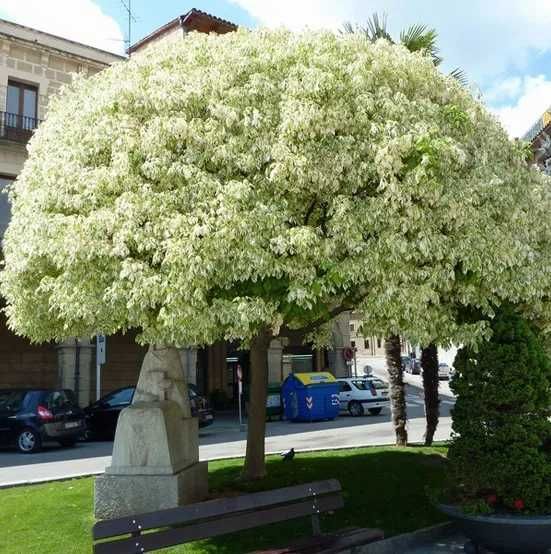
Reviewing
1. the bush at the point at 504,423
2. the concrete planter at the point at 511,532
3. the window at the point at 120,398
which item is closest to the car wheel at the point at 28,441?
the window at the point at 120,398

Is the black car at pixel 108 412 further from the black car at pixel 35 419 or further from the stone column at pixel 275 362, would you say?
the stone column at pixel 275 362

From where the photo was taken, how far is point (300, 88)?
20.4ft

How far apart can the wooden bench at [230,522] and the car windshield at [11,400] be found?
40.7 ft

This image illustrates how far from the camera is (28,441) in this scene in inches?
623

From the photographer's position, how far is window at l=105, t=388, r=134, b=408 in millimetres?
18703

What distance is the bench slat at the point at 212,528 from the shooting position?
179 inches

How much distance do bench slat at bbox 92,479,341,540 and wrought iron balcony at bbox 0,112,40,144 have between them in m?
20.4

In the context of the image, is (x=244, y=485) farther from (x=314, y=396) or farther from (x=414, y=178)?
(x=314, y=396)

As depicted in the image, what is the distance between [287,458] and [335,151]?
6830 mm

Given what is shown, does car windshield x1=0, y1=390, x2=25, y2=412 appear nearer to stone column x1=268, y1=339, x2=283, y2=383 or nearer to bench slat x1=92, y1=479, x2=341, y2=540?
bench slat x1=92, y1=479, x2=341, y2=540

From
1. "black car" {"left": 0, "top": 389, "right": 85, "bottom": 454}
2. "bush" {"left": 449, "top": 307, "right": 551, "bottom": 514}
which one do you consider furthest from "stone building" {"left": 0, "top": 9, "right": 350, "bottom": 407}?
"bush" {"left": 449, "top": 307, "right": 551, "bottom": 514}

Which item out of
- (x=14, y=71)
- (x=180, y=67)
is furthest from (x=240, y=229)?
(x=14, y=71)

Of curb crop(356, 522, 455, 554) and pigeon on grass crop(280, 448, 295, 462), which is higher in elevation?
pigeon on grass crop(280, 448, 295, 462)

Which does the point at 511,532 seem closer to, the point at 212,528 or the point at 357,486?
the point at 212,528
